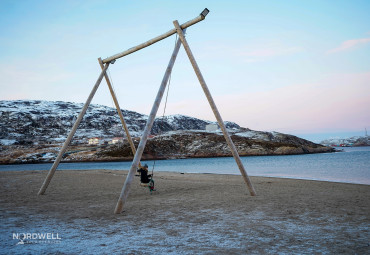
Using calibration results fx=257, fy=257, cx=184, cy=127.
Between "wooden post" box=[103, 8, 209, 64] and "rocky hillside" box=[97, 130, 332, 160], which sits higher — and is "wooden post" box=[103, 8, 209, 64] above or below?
above

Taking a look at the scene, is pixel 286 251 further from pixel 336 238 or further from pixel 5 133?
pixel 5 133

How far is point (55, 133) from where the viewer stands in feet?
488

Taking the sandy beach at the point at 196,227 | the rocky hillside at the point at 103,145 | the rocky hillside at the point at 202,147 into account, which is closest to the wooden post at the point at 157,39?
the sandy beach at the point at 196,227

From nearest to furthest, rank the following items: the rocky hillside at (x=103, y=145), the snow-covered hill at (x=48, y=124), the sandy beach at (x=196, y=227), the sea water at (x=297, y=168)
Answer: the sandy beach at (x=196, y=227), the sea water at (x=297, y=168), the rocky hillside at (x=103, y=145), the snow-covered hill at (x=48, y=124)

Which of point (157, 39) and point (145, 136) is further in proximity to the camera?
point (157, 39)

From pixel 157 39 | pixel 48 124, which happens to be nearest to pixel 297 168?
pixel 157 39

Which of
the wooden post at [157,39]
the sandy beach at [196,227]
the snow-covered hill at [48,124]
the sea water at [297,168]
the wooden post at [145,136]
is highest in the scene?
the snow-covered hill at [48,124]

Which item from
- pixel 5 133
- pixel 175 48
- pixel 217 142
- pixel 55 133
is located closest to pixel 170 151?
pixel 217 142

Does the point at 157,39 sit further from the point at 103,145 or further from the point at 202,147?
the point at 103,145

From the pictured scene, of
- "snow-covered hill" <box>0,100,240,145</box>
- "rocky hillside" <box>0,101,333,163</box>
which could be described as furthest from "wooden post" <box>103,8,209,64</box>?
"snow-covered hill" <box>0,100,240,145</box>

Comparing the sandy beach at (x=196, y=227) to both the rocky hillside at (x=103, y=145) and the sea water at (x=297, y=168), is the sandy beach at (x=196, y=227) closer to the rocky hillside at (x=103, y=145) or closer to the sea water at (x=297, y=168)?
the sea water at (x=297, y=168)

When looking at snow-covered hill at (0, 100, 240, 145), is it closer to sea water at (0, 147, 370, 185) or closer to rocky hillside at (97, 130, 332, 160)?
rocky hillside at (97, 130, 332, 160)

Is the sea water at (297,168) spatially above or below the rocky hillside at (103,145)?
below

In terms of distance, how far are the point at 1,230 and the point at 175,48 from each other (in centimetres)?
722
